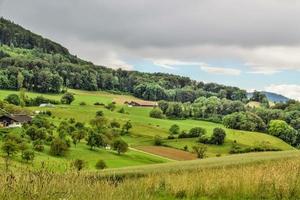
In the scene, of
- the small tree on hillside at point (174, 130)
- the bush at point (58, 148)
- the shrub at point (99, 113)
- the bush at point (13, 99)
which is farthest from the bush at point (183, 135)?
the bush at point (13, 99)

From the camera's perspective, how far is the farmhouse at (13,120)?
147 metres

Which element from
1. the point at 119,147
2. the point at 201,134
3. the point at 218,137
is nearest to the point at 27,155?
the point at 119,147

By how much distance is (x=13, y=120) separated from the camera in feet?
486

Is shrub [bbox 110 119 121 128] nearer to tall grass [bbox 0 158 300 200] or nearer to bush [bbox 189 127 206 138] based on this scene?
bush [bbox 189 127 206 138]

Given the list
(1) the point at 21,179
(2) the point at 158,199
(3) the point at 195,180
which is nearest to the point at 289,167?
(3) the point at 195,180

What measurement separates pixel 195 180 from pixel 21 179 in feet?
21.2

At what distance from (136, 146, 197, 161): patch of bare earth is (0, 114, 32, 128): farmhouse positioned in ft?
131

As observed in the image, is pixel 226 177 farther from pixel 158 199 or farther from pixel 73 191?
pixel 73 191

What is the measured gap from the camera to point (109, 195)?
11.7 meters

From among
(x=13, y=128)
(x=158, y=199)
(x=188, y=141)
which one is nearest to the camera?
(x=158, y=199)

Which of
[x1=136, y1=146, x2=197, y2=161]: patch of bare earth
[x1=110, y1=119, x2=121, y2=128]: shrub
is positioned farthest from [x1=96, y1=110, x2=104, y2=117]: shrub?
[x1=136, y1=146, x2=197, y2=161]: patch of bare earth

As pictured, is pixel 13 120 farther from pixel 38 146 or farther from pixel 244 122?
pixel 244 122

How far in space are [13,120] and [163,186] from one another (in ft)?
455

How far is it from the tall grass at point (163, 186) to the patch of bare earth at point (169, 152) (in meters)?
97.0
